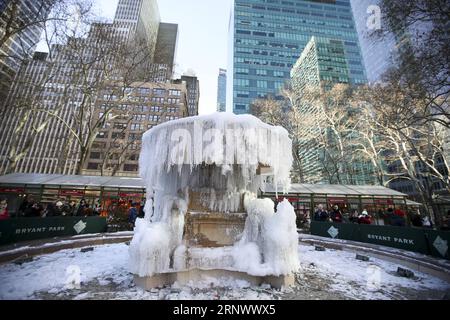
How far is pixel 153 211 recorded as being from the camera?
6.57 metres

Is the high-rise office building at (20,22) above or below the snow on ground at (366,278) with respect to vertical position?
above

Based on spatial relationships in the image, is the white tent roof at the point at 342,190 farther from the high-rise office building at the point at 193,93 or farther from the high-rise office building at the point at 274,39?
the high-rise office building at the point at 193,93

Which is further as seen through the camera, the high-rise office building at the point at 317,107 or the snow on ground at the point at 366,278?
the high-rise office building at the point at 317,107

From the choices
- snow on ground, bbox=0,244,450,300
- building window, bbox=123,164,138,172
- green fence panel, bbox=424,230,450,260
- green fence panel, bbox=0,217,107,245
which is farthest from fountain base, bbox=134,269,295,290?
A: building window, bbox=123,164,138,172

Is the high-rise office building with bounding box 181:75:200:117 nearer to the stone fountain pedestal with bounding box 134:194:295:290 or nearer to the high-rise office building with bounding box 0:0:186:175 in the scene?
the high-rise office building with bounding box 0:0:186:175

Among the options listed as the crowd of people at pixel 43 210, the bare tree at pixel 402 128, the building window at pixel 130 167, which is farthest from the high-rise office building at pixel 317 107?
the building window at pixel 130 167

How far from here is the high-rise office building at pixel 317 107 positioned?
24.6 metres

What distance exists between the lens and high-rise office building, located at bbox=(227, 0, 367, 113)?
7650 centimetres

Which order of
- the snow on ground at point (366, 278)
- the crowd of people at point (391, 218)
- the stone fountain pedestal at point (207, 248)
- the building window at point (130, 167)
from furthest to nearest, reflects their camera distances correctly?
1. the building window at point (130, 167)
2. the crowd of people at point (391, 218)
3. the stone fountain pedestal at point (207, 248)
4. the snow on ground at point (366, 278)

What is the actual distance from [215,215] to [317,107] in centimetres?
2295

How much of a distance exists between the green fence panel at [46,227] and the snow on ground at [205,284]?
2.15m

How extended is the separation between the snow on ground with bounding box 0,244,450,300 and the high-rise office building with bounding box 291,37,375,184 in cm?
1951

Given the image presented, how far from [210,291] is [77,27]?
1834 centimetres
